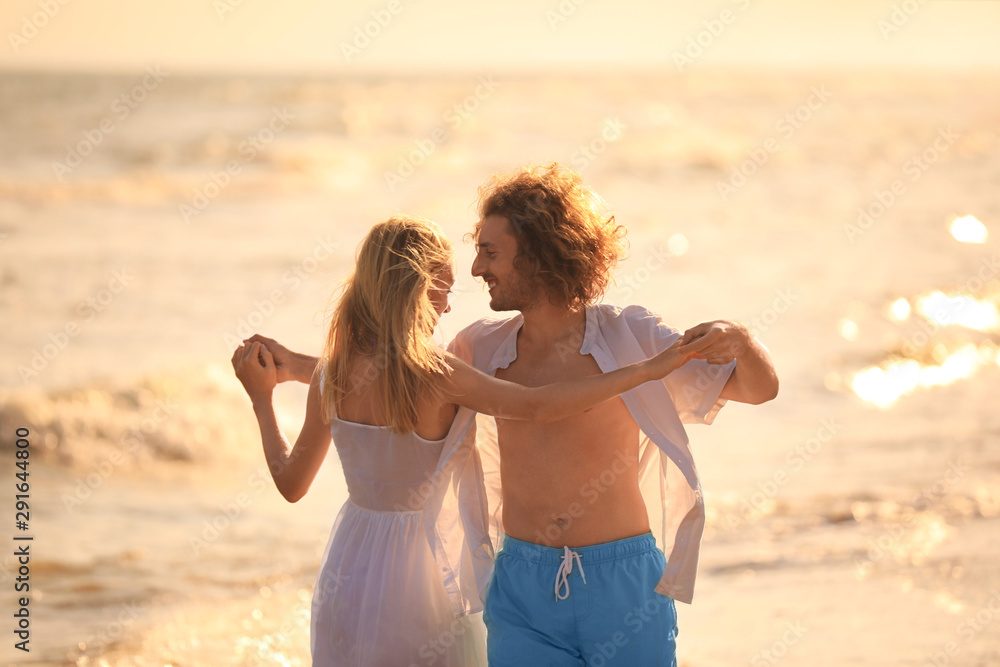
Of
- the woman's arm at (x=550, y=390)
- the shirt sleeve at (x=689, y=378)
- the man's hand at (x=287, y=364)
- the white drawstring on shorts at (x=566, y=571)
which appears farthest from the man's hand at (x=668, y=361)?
the man's hand at (x=287, y=364)

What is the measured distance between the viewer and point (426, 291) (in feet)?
9.70

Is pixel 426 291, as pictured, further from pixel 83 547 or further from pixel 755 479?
pixel 755 479

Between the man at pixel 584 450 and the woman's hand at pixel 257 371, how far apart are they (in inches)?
27.2

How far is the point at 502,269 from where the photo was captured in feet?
9.98

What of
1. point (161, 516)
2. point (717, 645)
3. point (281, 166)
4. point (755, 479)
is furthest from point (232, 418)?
point (281, 166)

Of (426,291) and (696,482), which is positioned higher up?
(426,291)

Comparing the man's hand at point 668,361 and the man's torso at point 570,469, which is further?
the man's torso at point 570,469

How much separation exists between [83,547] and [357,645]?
4.12 m

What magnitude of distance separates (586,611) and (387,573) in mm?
611

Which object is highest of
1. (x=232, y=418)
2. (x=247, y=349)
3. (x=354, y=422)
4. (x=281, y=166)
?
(x=281, y=166)

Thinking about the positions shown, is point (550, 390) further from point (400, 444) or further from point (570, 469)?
point (400, 444)

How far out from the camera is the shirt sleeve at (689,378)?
3008 millimetres

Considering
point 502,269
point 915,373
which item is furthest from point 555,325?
point 915,373

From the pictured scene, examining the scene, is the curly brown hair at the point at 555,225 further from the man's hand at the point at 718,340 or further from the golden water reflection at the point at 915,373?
the golden water reflection at the point at 915,373
